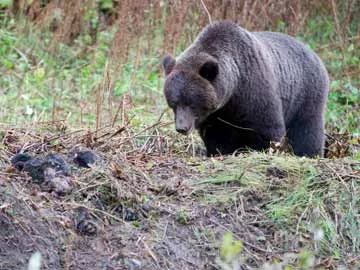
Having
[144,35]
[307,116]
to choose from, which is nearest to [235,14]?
[144,35]

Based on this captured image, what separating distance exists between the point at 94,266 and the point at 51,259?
24cm

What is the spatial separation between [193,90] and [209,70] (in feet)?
0.71

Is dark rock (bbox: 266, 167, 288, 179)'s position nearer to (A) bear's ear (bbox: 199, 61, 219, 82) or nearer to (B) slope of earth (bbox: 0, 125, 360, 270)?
(B) slope of earth (bbox: 0, 125, 360, 270)

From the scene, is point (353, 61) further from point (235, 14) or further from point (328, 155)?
point (328, 155)

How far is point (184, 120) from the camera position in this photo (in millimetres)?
7078

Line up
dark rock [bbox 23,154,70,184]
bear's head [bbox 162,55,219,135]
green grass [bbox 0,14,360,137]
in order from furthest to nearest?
green grass [bbox 0,14,360,137], bear's head [bbox 162,55,219,135], dark rock [bbox 23,154,70,184]

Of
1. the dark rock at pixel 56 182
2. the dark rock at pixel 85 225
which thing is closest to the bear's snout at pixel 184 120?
the dark rock at pixel 56 182

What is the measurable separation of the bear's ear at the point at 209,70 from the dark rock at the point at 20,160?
2.11m

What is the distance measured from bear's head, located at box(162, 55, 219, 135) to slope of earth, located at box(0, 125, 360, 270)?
989mm

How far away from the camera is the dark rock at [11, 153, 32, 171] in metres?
5.47

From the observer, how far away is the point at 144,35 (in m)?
10.9

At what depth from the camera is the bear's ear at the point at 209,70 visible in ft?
23.5

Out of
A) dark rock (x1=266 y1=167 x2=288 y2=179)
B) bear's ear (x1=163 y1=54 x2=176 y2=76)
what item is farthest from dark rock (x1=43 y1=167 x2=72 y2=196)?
bear's ear (x1=163 y1=54 x2=176 y2=76)

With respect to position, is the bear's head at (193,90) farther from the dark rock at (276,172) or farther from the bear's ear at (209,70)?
the dark rock at (276,172)
